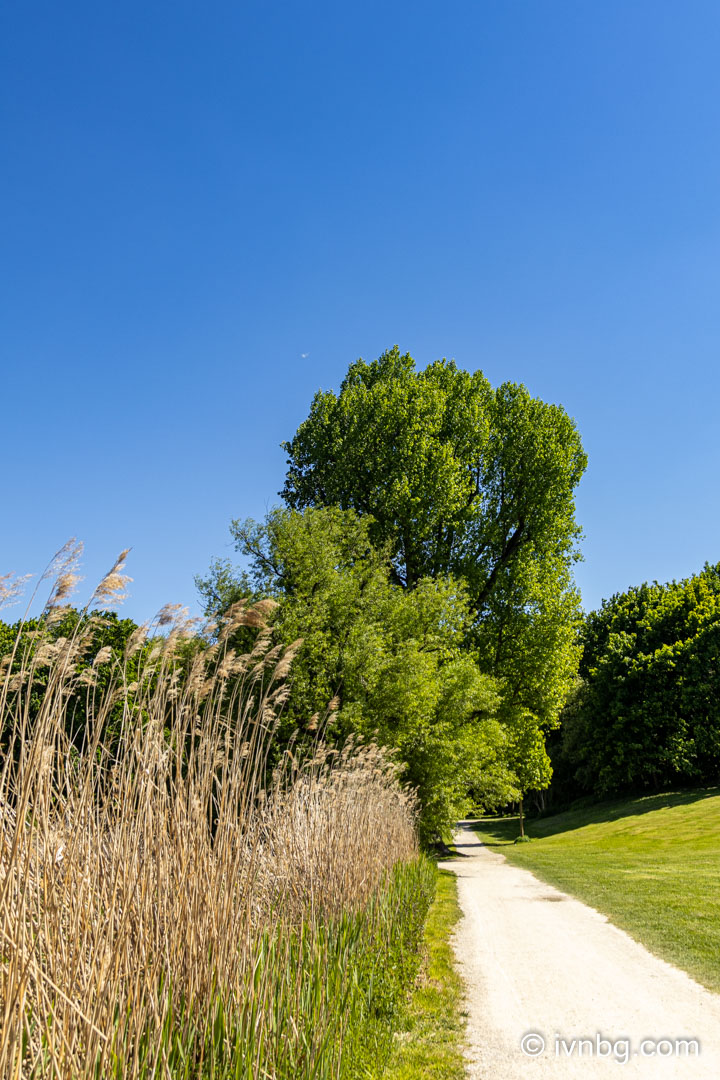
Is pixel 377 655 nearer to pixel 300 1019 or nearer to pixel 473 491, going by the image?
pixel 473 491

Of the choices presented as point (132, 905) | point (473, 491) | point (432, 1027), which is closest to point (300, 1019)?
point (132, 905)

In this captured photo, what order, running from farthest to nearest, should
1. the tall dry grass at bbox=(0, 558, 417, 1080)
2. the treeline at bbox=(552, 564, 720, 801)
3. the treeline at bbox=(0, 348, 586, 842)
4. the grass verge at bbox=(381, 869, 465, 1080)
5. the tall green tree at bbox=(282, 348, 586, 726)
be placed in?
the treeline at bbox=(552, 564, 720, 801), the tall green tree at bbox=(282, 348, 586, 726), the treeline at bbox=(0, 348, 586, 842), the grass verge at bbox=(381, 869, 465, 1080), the tall dry grass at bbox=(0, 558, 417, 1080)

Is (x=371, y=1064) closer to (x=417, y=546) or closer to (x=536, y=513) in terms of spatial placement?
(x=417, y=546)

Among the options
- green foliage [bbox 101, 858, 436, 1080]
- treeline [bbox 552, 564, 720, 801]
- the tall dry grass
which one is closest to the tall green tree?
treeline [bbox 552, 564, 720, 801]

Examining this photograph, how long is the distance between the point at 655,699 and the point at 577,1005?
3261 cm

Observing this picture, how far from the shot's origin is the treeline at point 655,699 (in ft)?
114

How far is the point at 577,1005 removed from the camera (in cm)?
623

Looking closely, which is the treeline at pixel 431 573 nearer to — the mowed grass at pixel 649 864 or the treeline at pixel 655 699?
the mowed grass at pixel 649 864

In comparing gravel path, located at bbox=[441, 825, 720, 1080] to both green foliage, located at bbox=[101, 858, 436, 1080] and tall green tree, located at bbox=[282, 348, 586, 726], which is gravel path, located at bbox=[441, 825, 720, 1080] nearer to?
green foliage, located at bbox=[101, 858, 436, 1080]

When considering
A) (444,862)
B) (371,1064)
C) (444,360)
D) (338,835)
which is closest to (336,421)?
(444,360)

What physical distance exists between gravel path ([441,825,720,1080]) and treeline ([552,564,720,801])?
26536 millimetres

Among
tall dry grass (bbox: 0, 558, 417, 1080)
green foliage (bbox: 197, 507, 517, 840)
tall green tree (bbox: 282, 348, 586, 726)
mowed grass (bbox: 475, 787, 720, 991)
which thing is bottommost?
mowed grass (bbox: 475, 787, 720, 991)

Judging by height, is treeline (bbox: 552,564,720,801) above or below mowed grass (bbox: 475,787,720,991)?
above

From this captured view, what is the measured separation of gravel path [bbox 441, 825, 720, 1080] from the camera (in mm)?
4879
